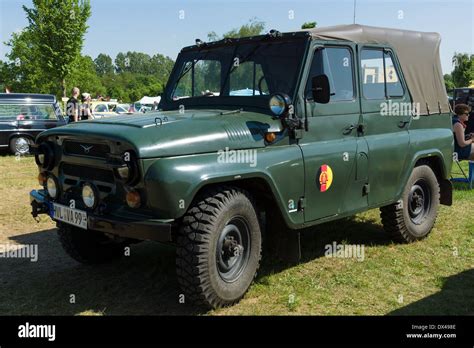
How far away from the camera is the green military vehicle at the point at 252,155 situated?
3.76 m

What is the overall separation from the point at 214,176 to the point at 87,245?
2.07 m

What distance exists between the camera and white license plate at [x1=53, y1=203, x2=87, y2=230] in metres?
4.02

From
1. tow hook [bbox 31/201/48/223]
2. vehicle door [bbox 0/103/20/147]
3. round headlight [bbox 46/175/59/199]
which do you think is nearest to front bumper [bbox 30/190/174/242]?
round headlight [bbox 46/175/59/199]

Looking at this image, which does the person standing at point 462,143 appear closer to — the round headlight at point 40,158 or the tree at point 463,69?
the round headlight at point 40,158

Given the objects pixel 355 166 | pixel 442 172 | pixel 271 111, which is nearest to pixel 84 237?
pixel 271 111

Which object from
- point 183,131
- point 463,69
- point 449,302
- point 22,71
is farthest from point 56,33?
point 463,69

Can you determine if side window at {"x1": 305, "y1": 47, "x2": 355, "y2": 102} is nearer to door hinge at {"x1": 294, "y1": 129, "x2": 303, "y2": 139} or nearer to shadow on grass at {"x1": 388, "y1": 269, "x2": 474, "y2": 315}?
door hinge at {"x1": 294, "y1": 129, "x2": 303, "y2": 139}

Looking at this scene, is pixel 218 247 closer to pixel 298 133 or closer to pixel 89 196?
pixel 89 196

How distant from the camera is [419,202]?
612cm

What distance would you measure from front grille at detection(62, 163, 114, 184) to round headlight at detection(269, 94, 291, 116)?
1495 millimetres

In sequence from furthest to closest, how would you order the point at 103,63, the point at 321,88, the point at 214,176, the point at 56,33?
the point at 103,63
the point at 56,33
the point at 321,88
the point at 214,176

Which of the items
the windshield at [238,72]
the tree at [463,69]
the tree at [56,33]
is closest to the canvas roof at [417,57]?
the windshield at [238,72]

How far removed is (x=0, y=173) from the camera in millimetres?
11602

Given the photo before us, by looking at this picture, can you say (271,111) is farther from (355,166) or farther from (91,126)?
(91,126)
